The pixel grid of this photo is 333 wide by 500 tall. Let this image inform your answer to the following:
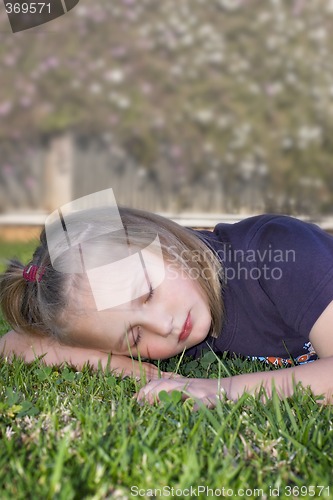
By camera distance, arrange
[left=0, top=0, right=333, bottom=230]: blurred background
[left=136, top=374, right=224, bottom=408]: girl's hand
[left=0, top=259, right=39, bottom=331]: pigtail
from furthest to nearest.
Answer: [left=0, top=0, right=333, bottom=230]: blurred background, [left=0, top=259, right=39, bottom=331]: pigtail, [left=136, top=374, right=224, bottom=408]: girl's hand

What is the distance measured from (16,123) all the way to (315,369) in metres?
5.83

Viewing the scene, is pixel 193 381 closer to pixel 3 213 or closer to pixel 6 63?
pixel 3 213

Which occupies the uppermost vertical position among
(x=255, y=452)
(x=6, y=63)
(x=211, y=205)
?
(x=6, y=63)

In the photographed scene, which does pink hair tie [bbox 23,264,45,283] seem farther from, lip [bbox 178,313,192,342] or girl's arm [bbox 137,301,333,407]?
girl's arm [bbox 137,301,333,407]

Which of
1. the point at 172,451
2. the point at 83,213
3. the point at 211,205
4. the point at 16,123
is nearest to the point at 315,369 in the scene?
the point at 172,451

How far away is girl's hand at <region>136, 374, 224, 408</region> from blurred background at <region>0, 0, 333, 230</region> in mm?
4522

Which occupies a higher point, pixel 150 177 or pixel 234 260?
pixel 234 260

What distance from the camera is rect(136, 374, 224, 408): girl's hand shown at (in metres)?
1.57

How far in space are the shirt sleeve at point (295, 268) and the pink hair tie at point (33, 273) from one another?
656 mm

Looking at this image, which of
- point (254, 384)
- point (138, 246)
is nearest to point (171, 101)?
point (138, 246)

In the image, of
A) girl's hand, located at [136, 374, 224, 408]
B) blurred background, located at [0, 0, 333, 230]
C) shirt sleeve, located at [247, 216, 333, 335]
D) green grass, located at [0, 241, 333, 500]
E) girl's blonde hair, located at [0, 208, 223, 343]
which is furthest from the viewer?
blurred background, located at [0, 0, 333, 230]

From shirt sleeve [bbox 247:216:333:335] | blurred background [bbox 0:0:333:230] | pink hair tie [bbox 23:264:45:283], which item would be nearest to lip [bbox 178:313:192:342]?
shirt sleeve [bbox 247:216:333:335]

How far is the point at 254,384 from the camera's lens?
1680 mm

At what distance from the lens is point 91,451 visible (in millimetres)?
1233
